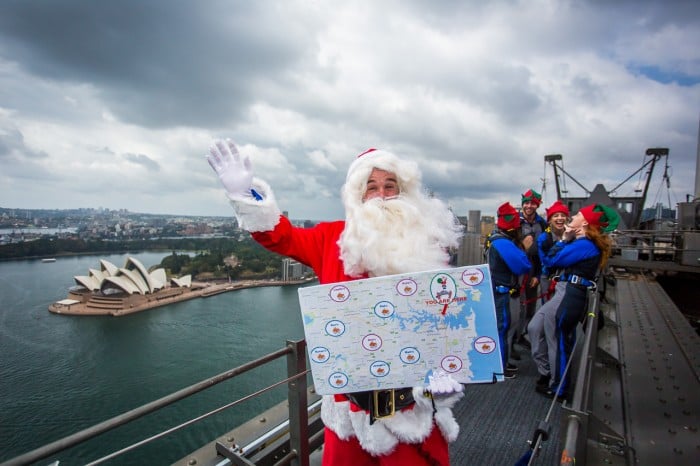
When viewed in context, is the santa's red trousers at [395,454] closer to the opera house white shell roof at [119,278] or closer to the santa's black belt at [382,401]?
the santa's black belt at [382,401]

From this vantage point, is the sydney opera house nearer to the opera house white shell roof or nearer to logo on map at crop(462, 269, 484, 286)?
the opera house white shell roof

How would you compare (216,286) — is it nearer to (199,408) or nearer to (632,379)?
(199,408)

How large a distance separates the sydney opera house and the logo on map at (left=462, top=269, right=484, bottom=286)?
38.9 metres

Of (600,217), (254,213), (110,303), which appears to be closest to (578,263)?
(600,217)

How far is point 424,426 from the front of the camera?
1.20 m

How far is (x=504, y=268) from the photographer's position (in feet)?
9.13

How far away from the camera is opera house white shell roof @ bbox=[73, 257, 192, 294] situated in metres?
33.4

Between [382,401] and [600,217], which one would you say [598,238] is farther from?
[382,401]

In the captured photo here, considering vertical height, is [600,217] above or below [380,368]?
above

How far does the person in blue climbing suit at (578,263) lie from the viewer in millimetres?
2469

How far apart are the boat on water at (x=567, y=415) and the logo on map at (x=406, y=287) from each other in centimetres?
53

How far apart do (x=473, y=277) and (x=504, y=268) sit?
1.93 m

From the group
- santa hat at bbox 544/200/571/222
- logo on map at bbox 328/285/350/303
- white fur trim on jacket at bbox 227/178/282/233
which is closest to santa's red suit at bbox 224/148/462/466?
white fur trim on jacket at bbox 227/178/282/233

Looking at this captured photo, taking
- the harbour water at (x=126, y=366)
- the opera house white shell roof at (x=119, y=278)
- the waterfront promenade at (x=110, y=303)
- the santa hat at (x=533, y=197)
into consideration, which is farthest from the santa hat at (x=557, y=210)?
the waterfront promenade at (x=110, y=303)
